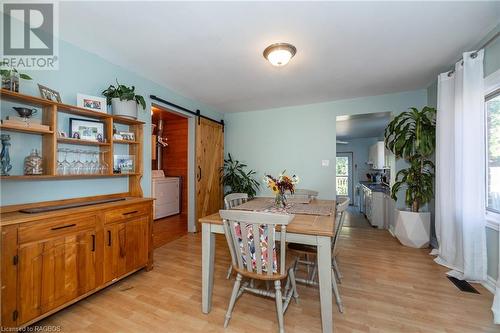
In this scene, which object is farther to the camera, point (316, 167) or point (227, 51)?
point (316, 167)

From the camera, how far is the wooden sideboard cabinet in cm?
146

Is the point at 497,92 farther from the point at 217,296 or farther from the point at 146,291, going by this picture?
the point at 146,291

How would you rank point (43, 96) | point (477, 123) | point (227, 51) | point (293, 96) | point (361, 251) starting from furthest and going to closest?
point (293, 96)
point (361, 251)
point (227, 51)
point (477, 123)
point (43, 96)

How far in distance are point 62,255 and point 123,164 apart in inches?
44.8

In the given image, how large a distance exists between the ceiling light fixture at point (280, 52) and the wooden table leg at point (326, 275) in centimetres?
176

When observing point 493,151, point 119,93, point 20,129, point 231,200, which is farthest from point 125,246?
point 493,151

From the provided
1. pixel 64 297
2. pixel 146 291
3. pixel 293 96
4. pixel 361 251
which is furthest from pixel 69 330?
pixel 293 96

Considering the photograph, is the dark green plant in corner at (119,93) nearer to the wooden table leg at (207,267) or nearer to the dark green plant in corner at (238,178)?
the wooden table leg at (207,267)

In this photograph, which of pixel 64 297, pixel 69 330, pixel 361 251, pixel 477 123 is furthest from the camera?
pixel 361 251

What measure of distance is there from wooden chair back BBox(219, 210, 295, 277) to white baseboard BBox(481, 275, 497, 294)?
217 cm

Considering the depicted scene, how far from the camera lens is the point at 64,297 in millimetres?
1724

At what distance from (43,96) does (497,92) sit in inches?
169

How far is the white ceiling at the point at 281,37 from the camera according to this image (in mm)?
1726

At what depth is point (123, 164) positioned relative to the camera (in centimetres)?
259
